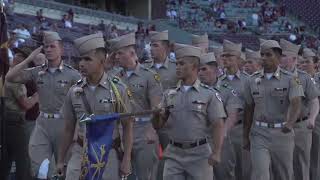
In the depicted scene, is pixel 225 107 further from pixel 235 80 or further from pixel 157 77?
pixel 157 77

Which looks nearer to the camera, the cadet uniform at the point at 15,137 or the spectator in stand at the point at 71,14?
the cadet uniform at the point at 15,137

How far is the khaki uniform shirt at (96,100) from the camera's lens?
572 cm

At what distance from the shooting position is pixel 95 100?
5742 mm

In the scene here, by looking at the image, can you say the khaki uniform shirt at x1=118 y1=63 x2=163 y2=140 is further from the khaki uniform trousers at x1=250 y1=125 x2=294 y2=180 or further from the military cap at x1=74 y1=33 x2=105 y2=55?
the military cap at x1=74 y1=33 x2=105 y2=55

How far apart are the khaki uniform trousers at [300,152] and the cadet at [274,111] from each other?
36.0 inches

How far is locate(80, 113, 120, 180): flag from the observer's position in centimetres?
540

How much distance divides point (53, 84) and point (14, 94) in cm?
90

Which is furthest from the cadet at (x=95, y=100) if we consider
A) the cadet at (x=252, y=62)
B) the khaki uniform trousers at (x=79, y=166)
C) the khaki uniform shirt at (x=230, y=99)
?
the cadet at (x=252, y=62)

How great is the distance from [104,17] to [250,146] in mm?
26540

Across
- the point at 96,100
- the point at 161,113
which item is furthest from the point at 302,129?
the point at 96,100

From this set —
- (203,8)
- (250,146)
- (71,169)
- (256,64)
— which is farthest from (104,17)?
(71,169)

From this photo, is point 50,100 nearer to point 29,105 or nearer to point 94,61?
point 29,105

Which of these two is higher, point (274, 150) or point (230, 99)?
point (230, 99)

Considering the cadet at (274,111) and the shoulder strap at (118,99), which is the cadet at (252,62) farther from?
the shoulder strap at (118,99)
